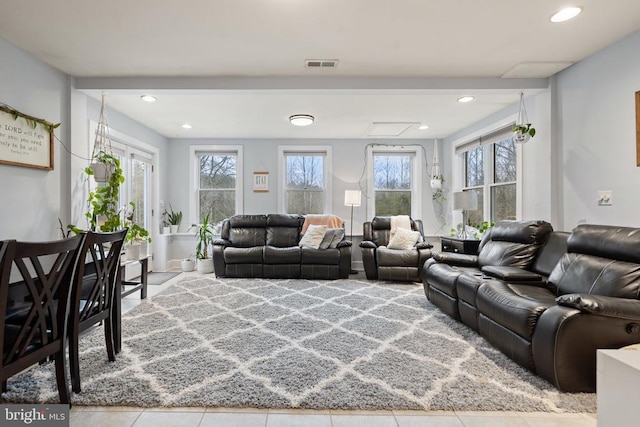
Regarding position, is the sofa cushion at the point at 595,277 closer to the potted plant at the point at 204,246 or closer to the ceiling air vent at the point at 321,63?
the ceiling air vent at the point at 321,63

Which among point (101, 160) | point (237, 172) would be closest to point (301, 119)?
point (237, 172)

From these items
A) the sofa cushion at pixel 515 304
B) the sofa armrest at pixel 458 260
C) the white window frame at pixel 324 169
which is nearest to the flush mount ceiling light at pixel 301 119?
the white window frame at pixel 324 169

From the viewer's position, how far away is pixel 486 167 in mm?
4586

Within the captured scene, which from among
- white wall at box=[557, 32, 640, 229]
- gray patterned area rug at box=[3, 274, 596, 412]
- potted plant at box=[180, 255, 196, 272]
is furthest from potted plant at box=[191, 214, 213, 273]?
white wall at box=[557, 32, 640, 229]

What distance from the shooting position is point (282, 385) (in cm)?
180

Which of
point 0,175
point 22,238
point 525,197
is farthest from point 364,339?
point 0,175

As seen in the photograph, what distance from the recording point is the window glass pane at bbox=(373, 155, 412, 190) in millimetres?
5879

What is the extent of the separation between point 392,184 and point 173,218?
163 inches

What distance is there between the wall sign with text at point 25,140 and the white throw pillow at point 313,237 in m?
3.17

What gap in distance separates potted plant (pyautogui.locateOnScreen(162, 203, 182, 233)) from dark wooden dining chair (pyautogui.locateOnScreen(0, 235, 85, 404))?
399cm

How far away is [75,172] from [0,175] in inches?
29.9

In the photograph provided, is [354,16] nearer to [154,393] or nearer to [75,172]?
[154,393]

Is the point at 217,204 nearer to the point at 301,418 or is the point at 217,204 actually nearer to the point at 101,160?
the point at 101,160

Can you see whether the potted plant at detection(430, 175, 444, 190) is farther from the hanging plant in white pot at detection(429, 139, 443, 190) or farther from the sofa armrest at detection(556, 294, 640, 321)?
the sofa armrest at detection(556, 294, 640, 321)
